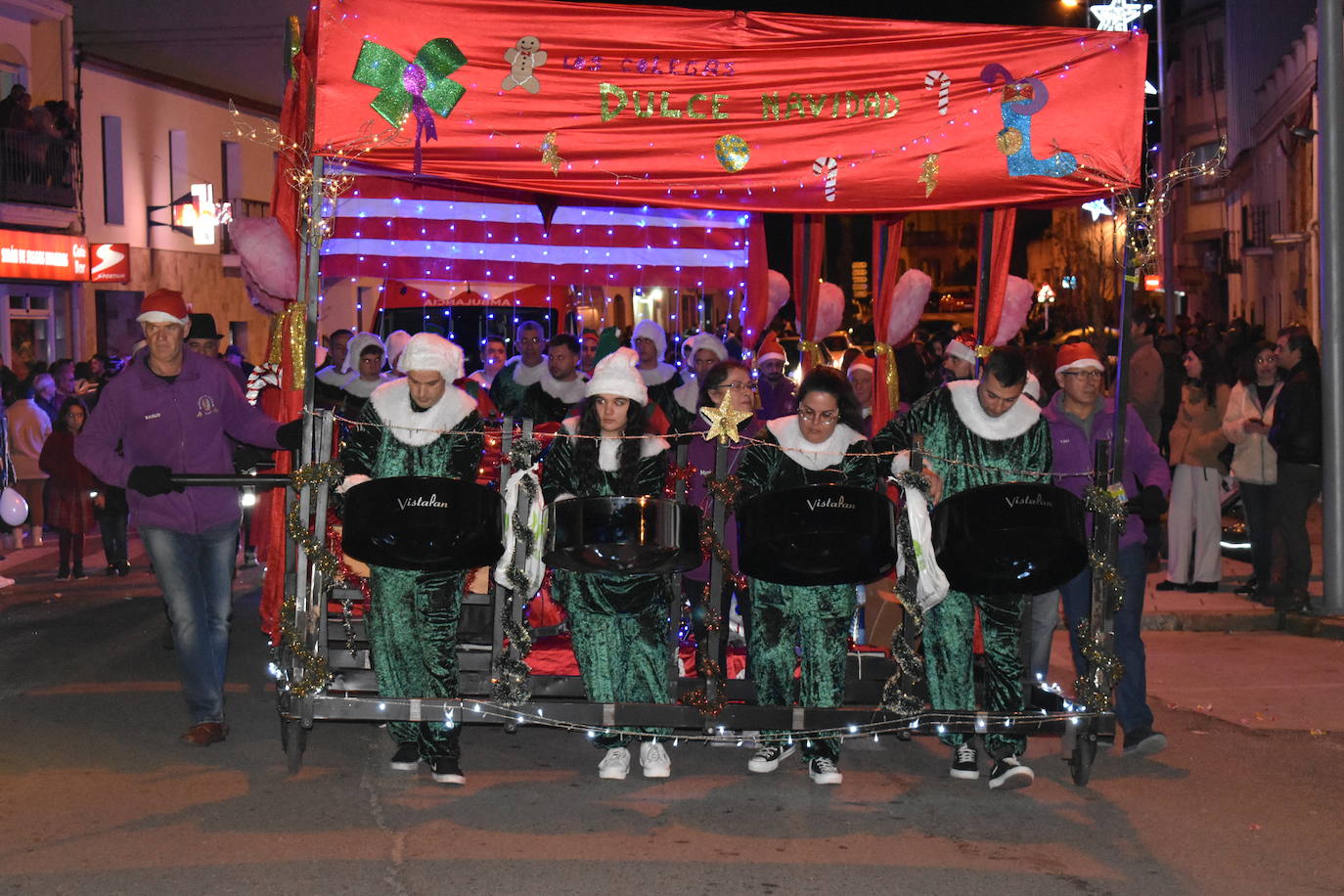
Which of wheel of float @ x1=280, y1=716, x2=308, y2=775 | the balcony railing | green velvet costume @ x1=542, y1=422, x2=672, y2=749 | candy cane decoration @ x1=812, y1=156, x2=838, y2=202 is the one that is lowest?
wheel of float @ x1=280, y1=716, x2=308, y2=775

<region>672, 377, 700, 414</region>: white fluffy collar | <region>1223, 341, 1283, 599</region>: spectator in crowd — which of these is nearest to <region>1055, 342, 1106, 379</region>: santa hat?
<region>672, 377, 700, 414</region>: white fluffy collar

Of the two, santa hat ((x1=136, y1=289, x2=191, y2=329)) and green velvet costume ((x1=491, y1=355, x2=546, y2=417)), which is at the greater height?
santa hat ((x1=136, y1=289, x2=191, y2=329))

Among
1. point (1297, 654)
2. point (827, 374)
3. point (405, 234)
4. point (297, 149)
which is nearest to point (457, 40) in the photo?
point (297, 149)

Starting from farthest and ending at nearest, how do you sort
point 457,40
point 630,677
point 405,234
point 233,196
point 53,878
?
point 233,196, point 405,234, point 630,677, point 457,40, point 53,878

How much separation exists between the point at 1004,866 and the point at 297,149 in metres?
3.79

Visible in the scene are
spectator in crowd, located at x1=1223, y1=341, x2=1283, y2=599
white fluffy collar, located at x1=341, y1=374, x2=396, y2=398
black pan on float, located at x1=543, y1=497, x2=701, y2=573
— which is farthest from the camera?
white fluffy collar, located at x1=341, y1=374, x2=396, y2=398

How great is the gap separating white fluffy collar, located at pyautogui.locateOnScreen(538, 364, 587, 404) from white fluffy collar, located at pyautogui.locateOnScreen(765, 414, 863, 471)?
5.00 metres

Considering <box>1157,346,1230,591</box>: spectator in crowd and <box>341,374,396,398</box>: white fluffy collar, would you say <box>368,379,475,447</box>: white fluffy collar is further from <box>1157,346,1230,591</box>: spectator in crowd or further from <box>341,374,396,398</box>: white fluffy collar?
<box>1157,346,1230,591</box>: spectator in crowd

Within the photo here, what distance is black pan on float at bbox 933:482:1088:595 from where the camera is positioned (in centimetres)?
612

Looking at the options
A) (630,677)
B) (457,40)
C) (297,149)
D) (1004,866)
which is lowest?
(1004,866)

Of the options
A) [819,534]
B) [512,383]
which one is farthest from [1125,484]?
Result: [512,383]

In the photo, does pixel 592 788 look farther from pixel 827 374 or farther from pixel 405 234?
pixel 405 234

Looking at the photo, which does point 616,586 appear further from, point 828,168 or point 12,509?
point 12,509

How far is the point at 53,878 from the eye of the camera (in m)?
5.16
